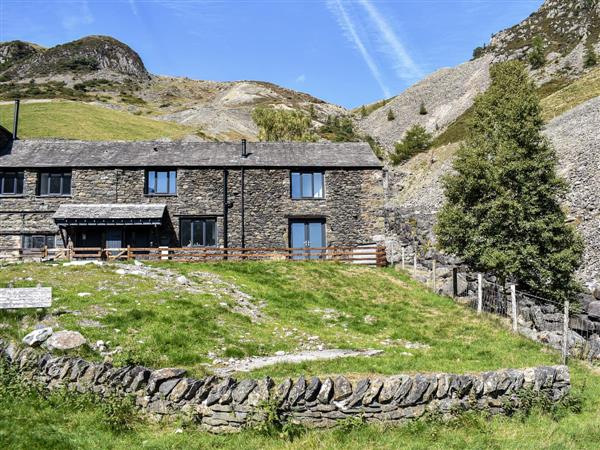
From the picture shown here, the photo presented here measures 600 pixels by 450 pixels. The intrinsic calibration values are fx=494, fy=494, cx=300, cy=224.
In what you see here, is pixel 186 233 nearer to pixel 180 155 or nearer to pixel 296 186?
pixel 180 155

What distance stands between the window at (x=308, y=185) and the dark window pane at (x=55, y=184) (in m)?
15.5

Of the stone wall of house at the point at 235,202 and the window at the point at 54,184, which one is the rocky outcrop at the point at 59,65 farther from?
the stone wall of house at the point at 235,202

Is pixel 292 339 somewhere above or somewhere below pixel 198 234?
below

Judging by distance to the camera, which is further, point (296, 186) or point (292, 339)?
point (296, 186)

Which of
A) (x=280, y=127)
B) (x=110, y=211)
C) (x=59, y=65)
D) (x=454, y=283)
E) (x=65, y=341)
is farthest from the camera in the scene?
(x=59, y=65)

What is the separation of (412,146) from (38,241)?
57.9 m

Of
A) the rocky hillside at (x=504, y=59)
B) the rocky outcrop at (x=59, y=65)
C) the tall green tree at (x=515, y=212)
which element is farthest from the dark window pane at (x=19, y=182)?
the rocky outcrop at (x=59, y=65)

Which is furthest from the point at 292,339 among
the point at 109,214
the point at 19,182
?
the point at 19,182

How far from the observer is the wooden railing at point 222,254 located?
29.7 metres

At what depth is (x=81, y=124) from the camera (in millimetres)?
76875

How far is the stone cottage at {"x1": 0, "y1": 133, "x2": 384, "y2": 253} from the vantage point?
32.0 m

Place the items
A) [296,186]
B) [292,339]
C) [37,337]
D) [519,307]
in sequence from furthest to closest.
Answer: [296,186], [519,307], [292,339], [37,337]

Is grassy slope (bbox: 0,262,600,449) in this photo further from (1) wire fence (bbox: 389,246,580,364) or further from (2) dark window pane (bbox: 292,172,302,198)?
(2) dark window pane (bbox: 292,172,302,198)

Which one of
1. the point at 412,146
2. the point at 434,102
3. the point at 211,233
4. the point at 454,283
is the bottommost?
the point at 454,283
